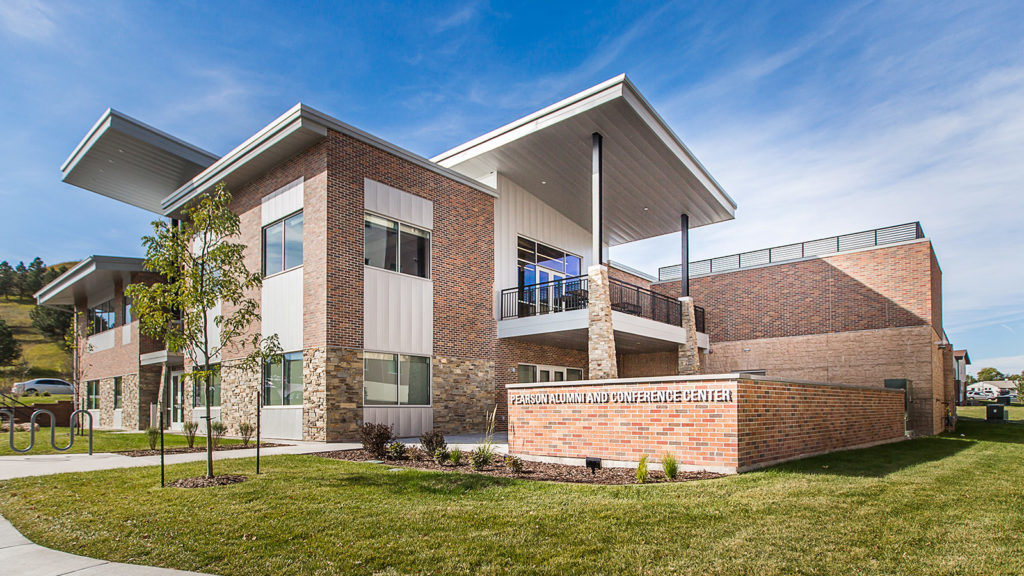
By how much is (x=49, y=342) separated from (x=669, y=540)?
8897cm

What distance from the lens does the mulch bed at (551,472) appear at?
804 cm

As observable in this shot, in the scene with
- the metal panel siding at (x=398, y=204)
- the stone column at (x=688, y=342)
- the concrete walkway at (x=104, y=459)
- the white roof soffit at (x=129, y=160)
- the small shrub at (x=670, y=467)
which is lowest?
the concrete walkway at (x=104, y=459)

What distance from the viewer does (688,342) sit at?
2125 centimetres

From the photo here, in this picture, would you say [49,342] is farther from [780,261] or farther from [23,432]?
[780,261]

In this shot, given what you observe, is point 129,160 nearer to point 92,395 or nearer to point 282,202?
point 282,202

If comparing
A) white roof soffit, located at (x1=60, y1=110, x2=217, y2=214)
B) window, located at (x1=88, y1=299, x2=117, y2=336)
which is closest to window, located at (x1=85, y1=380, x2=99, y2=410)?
window, located at (x1=88, y1=299, x2=117, y2=336)

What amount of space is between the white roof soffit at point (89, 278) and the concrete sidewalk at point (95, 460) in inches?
523

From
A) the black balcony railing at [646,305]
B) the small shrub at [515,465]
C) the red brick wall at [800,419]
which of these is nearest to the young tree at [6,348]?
the black balcony railing at [646,305]

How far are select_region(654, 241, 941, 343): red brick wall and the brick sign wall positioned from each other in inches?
385

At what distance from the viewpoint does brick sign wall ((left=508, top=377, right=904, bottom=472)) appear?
27.3 feet

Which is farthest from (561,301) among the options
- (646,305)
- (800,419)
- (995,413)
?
(995,413)

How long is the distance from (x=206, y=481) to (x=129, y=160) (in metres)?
16.9

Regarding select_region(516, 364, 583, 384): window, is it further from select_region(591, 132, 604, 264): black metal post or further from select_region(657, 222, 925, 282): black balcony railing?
select_region(657, 222, 925, 282): black balcony railing

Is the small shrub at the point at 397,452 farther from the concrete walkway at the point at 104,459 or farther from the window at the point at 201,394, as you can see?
the window at the point at 201,394
